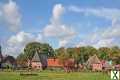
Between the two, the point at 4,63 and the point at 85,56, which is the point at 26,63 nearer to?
the point at 4,63

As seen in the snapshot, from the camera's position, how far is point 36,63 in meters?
176

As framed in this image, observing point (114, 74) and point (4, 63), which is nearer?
point (114, 74)

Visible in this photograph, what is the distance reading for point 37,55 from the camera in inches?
6964

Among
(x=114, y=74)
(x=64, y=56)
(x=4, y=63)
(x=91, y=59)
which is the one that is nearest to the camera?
(x=114, y=74)

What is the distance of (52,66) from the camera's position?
172375mm

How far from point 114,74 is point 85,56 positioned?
172 meters

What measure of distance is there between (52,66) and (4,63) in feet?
96.5

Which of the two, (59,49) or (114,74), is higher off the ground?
(59,49)

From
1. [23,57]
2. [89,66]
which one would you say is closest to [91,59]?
[89,66]

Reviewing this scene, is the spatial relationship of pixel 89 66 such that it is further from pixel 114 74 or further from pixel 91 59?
pixel 114 74

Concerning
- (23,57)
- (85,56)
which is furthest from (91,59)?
(23,57)

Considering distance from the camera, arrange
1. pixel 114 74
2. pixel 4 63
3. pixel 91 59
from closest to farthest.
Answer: pixel 114 74 → pixel 91 59 → pixel 4 63

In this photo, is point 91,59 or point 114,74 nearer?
point 114,74

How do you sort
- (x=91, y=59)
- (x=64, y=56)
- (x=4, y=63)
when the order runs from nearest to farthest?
1. (x=64, y=56)
2. (x=91, y=59)
3. (x=4, y=63)
